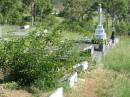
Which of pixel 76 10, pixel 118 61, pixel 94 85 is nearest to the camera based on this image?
pixel 94 85

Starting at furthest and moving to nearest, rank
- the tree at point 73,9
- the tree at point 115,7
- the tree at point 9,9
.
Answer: the tree at point 73,9
the tree at point 115,7
the tree at point 9,9

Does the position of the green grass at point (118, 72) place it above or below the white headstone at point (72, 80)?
below

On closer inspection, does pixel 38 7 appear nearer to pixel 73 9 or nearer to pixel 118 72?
pixel 73 9

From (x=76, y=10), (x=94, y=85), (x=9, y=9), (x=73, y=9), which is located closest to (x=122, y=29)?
(x=73, y=9)

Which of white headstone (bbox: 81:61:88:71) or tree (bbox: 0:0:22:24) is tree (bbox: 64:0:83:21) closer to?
tree (bbox: 0:0:22:24)

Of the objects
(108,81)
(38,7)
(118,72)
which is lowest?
(118,72)

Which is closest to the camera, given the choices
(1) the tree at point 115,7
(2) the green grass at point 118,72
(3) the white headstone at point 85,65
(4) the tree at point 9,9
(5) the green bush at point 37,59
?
(5) the green bush at point 37,59

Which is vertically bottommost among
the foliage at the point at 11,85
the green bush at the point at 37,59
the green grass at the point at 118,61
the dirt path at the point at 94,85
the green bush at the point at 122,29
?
the green bush at the point at 122,29

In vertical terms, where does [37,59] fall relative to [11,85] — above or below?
above

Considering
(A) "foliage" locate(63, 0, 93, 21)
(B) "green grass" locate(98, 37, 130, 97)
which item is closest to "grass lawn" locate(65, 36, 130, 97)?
(B) "green grass" locate(98, 37, 130, 97)

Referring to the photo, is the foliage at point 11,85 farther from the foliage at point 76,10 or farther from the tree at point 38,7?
the foliage at point 76,10

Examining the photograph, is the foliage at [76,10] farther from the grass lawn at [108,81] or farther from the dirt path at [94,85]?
the dirt path at [94,85]

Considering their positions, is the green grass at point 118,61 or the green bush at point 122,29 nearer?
the green grass at point 118,61

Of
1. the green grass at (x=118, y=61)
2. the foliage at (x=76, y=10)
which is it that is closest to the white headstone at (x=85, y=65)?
the green grass at (x=118, y=61)
